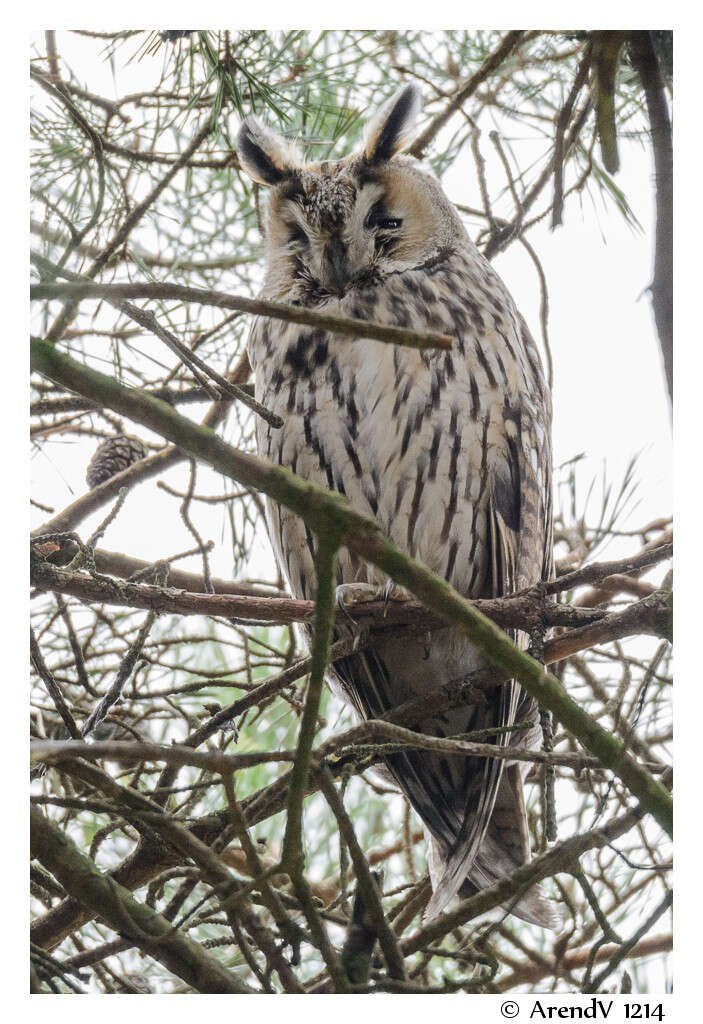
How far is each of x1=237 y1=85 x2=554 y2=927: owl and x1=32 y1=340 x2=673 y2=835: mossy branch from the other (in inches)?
28.1

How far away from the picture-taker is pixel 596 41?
5.16ft

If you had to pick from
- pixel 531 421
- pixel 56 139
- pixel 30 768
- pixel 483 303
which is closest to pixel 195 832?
pixel 30 768

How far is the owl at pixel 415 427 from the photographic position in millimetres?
1885

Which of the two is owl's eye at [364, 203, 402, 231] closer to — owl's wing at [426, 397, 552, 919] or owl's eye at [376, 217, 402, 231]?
owl's eye at [376, 217, 402, 231]

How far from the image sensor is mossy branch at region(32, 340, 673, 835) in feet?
3.36

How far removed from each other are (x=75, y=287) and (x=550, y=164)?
1.13 meters

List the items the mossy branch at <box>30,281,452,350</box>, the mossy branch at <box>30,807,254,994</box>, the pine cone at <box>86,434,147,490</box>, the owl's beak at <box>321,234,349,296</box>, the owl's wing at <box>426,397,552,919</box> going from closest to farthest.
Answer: the mossy branch at <box>30,281,452,350</box>, the mossy branch at <box>30,807,254,994</box>, the owl's wing at <box>426,397,552,919</box>, the owl's beak at <box>321,234,349,296</box>, the pine cone at <box>86,434,147,490</box>

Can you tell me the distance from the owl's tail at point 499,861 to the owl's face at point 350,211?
1046mm

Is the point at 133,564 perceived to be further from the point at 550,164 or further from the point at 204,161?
the point at 550,164

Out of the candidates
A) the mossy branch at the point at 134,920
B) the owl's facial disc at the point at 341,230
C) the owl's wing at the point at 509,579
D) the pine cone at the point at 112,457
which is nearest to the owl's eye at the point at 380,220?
the owl's facial disc at the point at 341,230

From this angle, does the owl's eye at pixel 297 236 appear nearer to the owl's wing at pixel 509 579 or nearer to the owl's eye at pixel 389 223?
the owl's eye at pixel 389 223

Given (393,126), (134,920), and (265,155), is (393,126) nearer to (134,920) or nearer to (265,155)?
(265,155)

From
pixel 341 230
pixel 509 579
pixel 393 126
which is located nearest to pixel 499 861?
pixel 509 579

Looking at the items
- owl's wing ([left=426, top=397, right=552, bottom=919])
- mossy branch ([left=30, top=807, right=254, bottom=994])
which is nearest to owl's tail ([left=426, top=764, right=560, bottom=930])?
owl's wing ([left=426, top=397, right=552, bottom=919])
